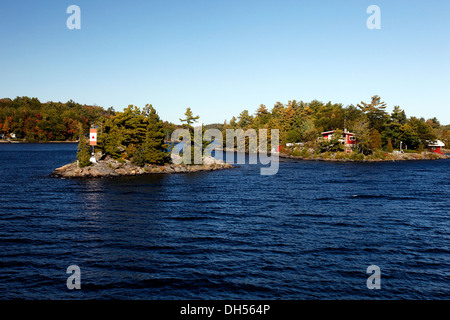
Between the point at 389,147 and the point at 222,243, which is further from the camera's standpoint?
the point at 389,147

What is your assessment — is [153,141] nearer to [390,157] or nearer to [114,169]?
[114,169]

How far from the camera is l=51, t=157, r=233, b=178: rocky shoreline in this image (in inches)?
2785

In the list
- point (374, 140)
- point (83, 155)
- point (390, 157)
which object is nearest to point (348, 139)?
point (374, 140)

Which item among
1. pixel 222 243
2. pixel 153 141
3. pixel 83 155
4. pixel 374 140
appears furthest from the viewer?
pixel 374 140

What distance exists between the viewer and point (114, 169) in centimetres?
7469

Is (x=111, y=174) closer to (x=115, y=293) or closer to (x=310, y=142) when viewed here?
(x=115, y=293)

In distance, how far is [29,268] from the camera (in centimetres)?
2383

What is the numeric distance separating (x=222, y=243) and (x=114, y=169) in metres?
51.2

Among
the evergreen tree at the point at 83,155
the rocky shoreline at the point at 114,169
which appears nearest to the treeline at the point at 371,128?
the rocky shoreline at the point at 114,169

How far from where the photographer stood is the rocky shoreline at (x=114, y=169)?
70.8m

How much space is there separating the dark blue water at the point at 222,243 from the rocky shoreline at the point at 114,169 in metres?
15.4

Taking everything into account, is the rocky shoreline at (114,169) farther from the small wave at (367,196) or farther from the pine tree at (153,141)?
the small wave at (367,196)

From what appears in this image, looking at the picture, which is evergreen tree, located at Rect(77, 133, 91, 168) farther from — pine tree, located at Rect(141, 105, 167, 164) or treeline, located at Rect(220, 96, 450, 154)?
treeline, located at Rect(220, 96, 450, 154)

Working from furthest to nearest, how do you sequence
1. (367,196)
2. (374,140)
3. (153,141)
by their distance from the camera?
(374,140) < (153,141) < (367,196)
